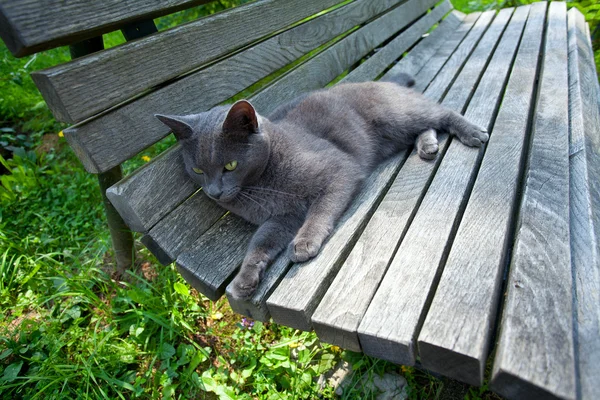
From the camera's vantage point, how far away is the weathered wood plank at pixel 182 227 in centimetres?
139

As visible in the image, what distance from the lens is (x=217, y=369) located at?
167cm

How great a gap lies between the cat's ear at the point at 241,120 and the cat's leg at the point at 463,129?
95 cm

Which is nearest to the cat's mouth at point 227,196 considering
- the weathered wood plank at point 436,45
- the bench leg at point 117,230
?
the bench leg at point 117,230

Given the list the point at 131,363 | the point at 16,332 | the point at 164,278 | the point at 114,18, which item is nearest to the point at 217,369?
the point at 131,363

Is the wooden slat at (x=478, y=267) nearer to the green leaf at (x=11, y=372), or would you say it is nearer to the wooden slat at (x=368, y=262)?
the wooden slat at (x=368, y=262)

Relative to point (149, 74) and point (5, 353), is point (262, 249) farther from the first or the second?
point (5, 353)

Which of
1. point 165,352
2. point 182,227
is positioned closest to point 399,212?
point 182,227

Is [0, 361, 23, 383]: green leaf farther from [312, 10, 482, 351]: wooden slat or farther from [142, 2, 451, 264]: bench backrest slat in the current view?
[312, 10, 482, 351]: wooden slat

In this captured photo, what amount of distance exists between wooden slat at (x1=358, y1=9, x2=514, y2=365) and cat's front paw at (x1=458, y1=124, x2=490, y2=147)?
0.03 meters

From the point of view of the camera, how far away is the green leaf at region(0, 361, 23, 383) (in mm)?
1539

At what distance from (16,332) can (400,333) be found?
5.50 ft

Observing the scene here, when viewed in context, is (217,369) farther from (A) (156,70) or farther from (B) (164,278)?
(A) (156,70)

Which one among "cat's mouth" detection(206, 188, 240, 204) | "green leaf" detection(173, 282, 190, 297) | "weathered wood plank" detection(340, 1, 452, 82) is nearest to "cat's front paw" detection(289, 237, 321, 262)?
"cat's mouth" detection(206, 188, 240, 204)

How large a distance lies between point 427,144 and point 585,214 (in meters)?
0.70
